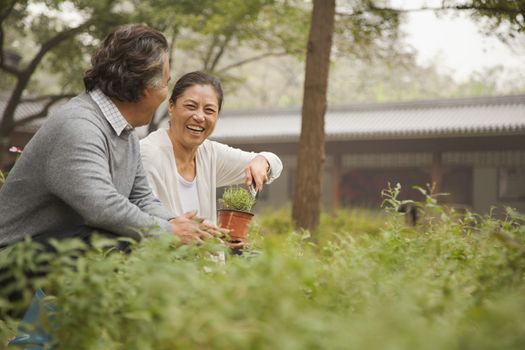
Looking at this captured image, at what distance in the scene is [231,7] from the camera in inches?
556

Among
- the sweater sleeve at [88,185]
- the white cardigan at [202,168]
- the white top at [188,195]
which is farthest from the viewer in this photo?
the white top at [188,195]

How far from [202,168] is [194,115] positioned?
0.33 m

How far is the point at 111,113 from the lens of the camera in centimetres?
297

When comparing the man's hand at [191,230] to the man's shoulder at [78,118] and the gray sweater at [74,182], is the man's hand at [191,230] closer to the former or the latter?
the gray sweater at [74,182]

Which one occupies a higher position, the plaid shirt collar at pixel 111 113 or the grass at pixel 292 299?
the plaid shirt collar at pixel 111 113

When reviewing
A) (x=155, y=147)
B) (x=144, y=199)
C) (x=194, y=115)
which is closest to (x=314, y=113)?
(x=194, y=115)

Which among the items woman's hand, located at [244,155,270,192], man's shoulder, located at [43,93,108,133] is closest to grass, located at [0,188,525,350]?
man's shoulder, located at [43,93,108,133]

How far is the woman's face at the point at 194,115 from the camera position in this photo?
4.03 m

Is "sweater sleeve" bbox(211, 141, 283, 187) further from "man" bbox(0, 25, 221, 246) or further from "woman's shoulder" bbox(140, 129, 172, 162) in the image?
"man" bbox(0, 25, 221, 246)

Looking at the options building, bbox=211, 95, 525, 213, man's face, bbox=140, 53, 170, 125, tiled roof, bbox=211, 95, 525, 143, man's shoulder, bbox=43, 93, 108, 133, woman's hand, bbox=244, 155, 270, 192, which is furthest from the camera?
building, bbox=211, 95, 525, 213

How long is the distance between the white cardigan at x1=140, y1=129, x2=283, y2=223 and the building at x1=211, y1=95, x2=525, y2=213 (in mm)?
14999

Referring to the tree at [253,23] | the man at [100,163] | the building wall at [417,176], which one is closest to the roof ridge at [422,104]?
the building wall at [417,176]

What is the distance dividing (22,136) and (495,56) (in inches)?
1515

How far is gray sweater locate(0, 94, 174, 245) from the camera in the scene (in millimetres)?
2588
